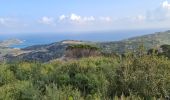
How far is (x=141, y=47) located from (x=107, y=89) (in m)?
1.50

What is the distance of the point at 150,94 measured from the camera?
7309mm

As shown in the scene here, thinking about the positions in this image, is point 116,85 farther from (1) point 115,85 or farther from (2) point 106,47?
(2) point 106,47

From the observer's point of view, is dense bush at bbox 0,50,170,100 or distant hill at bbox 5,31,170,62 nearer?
dense bush at bbox 0,50,170,100

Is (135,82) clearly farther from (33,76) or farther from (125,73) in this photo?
(33,76)

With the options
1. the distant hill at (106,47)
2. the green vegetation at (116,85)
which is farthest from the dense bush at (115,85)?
the distant hill at (106,47)

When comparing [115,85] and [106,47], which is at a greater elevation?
[115,85]

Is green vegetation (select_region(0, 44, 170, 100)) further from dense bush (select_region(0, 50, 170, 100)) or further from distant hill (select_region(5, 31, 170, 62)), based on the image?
distant hill (select_region(5, 31, 170, 62))

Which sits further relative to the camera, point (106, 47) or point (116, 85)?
point (106, 47)

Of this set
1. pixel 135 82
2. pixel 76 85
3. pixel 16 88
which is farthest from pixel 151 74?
pixel 16 88

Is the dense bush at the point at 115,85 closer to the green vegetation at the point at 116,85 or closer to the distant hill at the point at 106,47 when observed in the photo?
the green vegetation at the point at 116,85

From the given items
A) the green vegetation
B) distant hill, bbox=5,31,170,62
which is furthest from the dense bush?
distant hill, bbox=5,31,170,62

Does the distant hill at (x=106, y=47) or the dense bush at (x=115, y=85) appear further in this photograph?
the distant hill at (x=106, y=47)

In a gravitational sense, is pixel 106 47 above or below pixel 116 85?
below

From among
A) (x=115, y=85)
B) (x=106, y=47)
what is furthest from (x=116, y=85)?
(x=106, y=47)
